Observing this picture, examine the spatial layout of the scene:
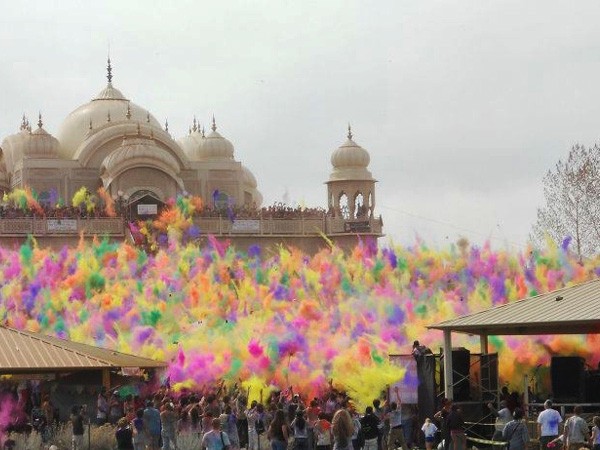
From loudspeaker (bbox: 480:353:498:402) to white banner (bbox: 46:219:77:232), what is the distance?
28374 mm

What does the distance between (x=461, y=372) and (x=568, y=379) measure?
1.77 metres

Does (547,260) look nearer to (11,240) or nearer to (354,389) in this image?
(354,389)

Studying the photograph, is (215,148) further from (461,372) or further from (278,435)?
(278,435)

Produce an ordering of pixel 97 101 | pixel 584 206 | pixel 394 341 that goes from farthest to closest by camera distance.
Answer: pixel 97 101, pixel 584 206, pixel 394 341

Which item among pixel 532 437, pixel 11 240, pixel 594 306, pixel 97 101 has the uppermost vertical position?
pixel 97 101

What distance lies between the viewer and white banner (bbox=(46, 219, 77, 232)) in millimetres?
52188

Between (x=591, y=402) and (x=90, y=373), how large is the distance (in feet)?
26.6

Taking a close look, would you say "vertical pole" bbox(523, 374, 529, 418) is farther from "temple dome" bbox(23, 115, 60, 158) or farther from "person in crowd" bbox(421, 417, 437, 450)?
"temple dome" bbox(23, 115, 60, 158)

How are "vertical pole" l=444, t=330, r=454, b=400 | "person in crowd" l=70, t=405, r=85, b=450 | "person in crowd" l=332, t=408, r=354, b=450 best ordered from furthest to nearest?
"vertical pole" l=444, t=330, r=454, b=400 < "person in crowd" l=70, t=405, r=85, b=450 < "person in crowd" l=332, t=408, r=354, b=450

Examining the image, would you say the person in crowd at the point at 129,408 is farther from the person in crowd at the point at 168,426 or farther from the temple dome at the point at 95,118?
the temple dome at the point at 95,118

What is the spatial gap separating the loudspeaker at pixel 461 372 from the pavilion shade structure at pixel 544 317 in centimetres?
40

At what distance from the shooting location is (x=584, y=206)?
4844 cm

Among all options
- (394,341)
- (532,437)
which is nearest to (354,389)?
(394,341)

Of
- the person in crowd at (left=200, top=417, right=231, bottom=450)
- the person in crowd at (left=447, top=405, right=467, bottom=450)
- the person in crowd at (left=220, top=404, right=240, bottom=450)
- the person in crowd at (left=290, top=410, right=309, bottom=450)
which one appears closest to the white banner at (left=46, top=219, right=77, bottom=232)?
the person in crowd at (left=220, top=404, right=240, bottom=450)
